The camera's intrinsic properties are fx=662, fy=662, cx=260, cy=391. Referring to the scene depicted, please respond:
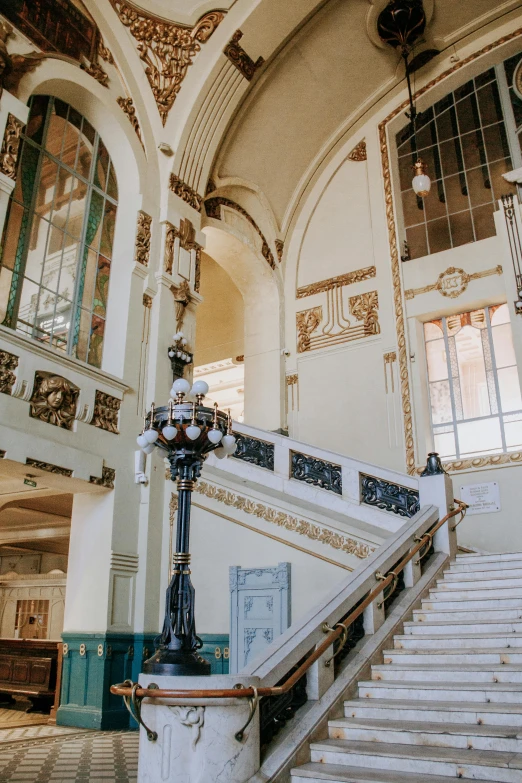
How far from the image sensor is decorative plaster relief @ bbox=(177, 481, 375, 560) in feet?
24.5

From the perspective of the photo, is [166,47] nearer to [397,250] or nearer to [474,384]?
[397,250]

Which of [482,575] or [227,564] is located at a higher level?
[227,564]

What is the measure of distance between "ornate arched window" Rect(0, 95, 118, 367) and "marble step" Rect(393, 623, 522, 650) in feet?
18.5

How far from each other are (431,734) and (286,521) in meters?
4.36

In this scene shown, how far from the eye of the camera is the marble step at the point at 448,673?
421cm

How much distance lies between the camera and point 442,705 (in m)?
3.98

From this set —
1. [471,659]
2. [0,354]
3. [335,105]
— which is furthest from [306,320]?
[471,659]

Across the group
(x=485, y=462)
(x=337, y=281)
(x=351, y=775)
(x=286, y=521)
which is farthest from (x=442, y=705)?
(x=337, y=281)

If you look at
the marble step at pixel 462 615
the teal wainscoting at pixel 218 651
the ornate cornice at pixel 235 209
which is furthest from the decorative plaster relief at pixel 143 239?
the marble step at pixel 462 615

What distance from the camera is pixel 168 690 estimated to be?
11.3ft

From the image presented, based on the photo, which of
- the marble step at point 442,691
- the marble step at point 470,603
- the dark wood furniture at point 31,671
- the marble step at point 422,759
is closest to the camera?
the marble step at point 422,759

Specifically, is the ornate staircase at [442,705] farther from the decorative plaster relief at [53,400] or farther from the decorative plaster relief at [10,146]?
the decorative plaster relief at [10,146]

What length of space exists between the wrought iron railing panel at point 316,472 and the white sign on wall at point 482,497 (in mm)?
2878

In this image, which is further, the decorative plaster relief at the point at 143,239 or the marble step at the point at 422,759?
the decorative plaster relief at the point at 143,239
